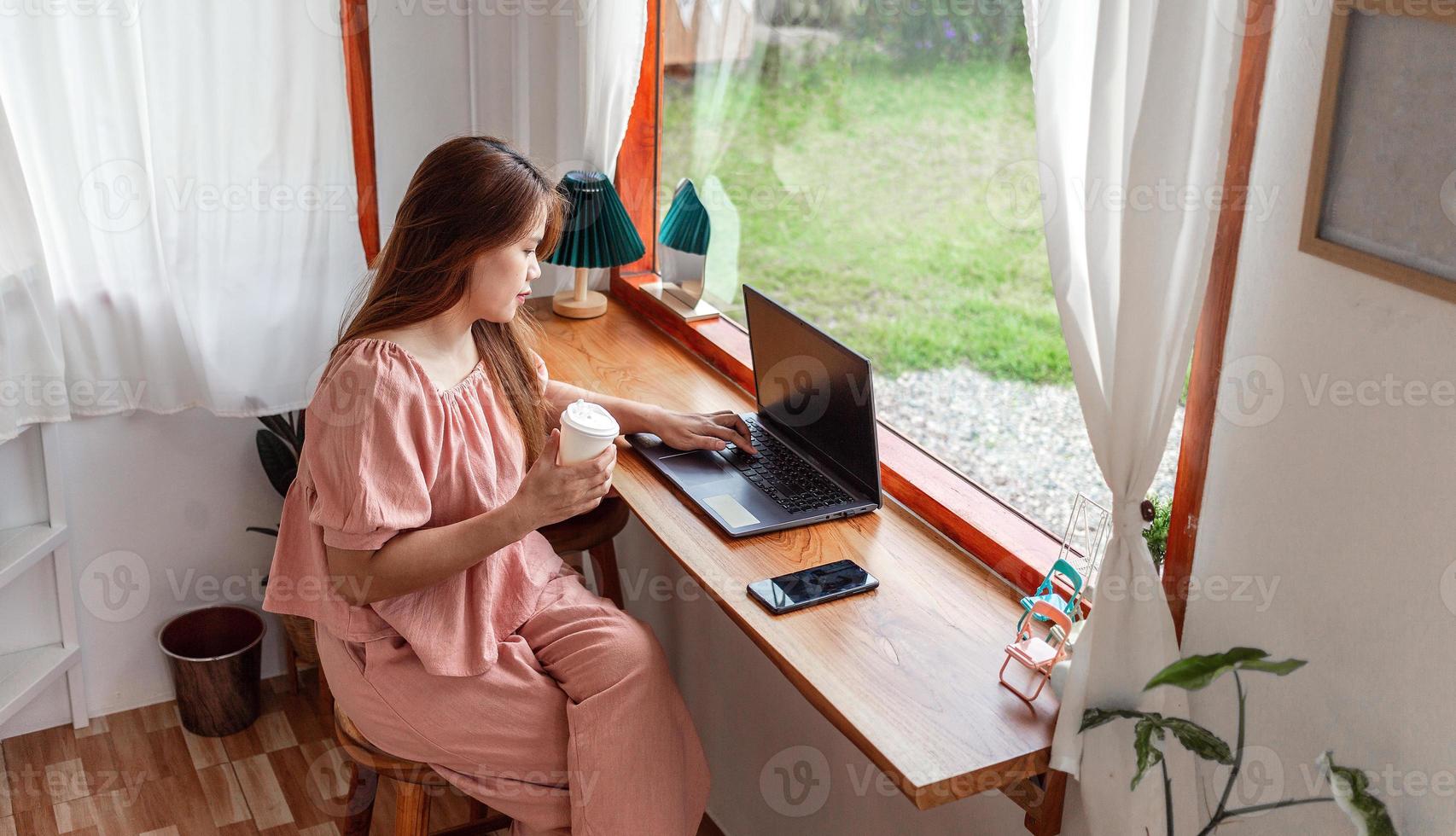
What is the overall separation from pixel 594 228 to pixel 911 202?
2862 mm

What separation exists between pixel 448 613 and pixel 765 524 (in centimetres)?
47

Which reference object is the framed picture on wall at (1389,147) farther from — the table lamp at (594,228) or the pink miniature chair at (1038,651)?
the table lamp at (594,228)

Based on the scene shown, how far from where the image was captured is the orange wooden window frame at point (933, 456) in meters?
1.26

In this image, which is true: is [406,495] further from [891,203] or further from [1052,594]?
[891,203]

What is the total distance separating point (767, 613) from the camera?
5.25 ft

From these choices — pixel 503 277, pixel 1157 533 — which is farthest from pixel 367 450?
pixel 1157 533

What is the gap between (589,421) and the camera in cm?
162

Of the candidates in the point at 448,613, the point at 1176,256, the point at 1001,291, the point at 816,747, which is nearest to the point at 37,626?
the point at 448,613

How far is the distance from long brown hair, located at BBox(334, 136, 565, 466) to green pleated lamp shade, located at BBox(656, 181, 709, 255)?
A: 0.77 metres

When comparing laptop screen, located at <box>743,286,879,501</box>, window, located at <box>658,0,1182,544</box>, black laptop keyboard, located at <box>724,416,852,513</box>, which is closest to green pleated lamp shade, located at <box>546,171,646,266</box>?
laptop screen, located at <box>743,286,879,501</box>

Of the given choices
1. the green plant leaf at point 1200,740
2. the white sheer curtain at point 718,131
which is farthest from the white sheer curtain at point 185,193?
the green plant leaf at point 1200,740

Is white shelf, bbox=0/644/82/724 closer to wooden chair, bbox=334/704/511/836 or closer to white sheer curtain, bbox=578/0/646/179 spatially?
wooden chair, bbox=334/704/511/836

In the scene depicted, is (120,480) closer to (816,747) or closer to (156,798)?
(156,798)

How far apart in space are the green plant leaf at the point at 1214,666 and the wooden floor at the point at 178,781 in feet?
4.66
